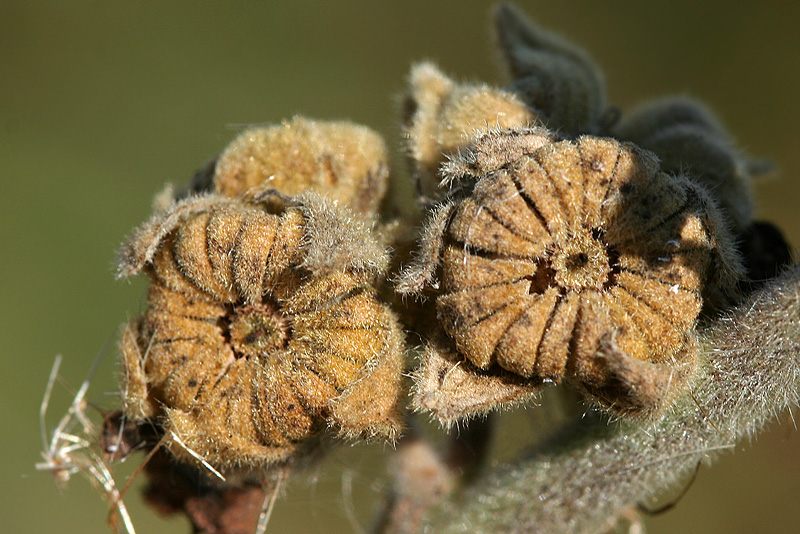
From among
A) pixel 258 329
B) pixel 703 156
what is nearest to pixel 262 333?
pixel 258 329

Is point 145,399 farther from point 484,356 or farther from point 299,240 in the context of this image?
point 484,356

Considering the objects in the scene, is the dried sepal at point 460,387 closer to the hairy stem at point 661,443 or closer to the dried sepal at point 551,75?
the hairy stem at point 661,443

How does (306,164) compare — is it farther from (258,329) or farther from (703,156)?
(703,156)

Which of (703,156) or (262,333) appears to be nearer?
(262,333)

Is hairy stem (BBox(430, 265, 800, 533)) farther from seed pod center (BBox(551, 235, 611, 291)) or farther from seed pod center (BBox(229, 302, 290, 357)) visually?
seed pod center (BBox(229, 302, 290, 357))

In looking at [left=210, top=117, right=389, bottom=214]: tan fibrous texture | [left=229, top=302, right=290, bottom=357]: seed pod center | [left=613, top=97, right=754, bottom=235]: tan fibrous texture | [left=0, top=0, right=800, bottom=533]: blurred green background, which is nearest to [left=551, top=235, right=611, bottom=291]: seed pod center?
[left=613, top=97, right=754, bottom=235]: tan fibrous texture
